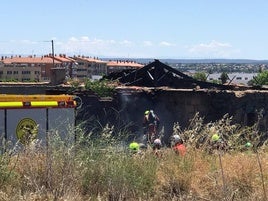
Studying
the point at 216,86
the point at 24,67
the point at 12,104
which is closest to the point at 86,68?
the point at 24,67

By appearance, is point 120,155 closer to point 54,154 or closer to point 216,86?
point 54,154

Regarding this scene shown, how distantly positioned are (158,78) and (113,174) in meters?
18.6

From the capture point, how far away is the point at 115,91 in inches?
838

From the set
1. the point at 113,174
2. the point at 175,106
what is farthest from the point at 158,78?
the point at 113,174

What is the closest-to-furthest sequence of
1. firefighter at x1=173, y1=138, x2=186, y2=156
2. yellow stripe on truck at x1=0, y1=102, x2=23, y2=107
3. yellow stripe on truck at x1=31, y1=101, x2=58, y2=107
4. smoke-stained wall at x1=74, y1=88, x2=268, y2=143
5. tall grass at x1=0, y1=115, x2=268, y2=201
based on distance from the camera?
tall grass at x1=0, y1=115, x2=268, y2=201, firefighter at x1=173, y1=138, x2=186, y2=156, yellow stripe on truck at x1=0, y1=102, x2=23, y2=107, yellow stripe on truck at x1=31, y1=101, x2=58, y2=107, smoke-stained wall at x1=74, y1=88, x2=268, y2=143

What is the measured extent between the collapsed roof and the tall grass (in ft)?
55.8

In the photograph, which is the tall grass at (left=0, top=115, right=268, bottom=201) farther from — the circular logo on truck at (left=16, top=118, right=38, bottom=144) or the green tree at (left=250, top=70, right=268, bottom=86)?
the green tree at (left=250, top=70, right=268, bottom=86)

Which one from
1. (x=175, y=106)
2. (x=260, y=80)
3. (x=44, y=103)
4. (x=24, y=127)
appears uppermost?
(x=44, y=103)

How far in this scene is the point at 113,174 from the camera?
6.15 meters

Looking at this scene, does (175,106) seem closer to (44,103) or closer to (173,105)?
(173,105)

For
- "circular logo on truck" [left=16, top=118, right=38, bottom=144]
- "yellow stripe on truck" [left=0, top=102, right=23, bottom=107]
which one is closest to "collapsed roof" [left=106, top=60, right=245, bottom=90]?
"circular logo on truck" [left=16, top=118, right=38, bottom=144]

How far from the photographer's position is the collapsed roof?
24188 millimetres

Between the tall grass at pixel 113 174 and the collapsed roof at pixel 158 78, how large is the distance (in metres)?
17.0

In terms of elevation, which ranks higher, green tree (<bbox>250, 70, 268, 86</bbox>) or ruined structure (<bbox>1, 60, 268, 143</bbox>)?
ruined structure (<bbox>1, 60, 268, 143</bbox>)
